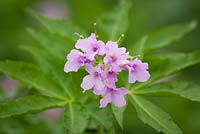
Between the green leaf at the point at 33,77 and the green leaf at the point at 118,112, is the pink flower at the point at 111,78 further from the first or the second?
the green leaf at the point at 33,77

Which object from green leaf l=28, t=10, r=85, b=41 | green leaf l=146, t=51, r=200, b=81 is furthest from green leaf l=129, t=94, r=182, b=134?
green leaf l=28, t=10, r=85, b=41

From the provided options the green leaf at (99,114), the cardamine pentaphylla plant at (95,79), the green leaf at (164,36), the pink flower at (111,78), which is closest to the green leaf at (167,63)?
the cardamine pentaphylla plant at (95,79)

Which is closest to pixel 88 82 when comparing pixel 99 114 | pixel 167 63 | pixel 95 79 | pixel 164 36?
pixel 95 79

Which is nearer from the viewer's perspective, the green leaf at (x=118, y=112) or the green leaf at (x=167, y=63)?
the green leaf at (x=118, y=112)

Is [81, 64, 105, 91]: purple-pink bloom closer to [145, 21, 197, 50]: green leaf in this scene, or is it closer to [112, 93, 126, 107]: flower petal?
[112, 93, 126, 107]: flower petal

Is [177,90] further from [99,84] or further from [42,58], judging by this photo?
[42,58]
